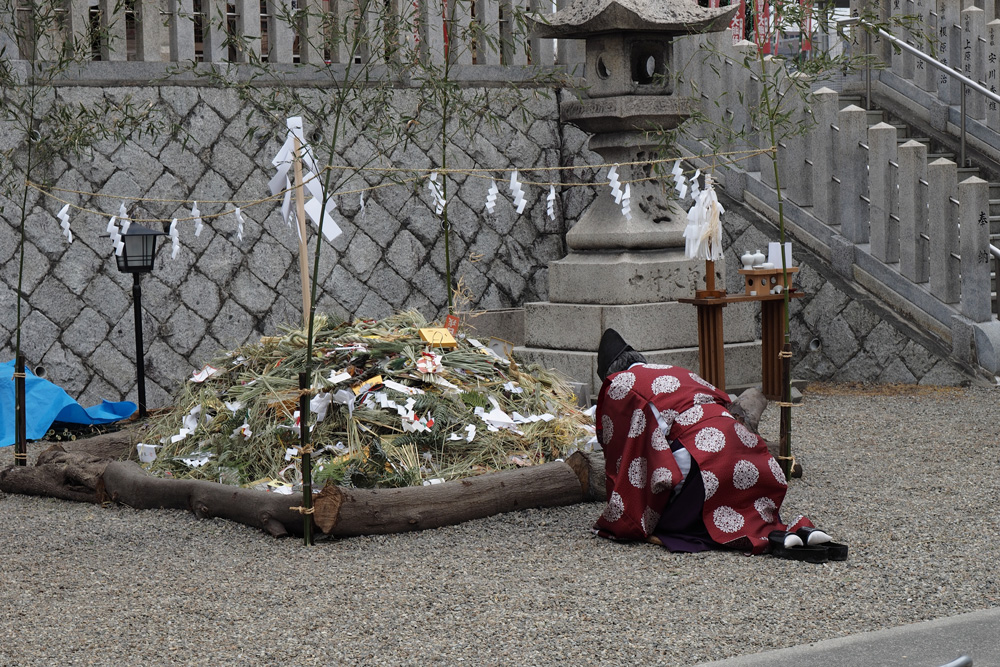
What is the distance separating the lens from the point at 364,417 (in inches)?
204

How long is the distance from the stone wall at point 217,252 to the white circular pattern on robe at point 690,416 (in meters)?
3.72

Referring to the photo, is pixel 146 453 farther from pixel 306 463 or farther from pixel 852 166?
pixel 852 166

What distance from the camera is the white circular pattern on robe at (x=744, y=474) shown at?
445cm

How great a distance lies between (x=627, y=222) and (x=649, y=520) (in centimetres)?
353

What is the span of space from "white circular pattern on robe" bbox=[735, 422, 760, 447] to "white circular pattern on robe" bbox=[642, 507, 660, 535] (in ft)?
1.40

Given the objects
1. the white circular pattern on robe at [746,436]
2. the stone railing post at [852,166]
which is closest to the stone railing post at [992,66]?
the stone railing post at [852,166]

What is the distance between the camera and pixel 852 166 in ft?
27.7

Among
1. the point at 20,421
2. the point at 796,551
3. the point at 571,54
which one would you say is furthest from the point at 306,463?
the point at 571,54

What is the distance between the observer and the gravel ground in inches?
135

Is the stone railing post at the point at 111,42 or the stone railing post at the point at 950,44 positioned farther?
the stone railing post at the point at 950,44

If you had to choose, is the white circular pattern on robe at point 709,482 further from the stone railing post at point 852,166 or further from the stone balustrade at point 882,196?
the stone railing post at point 852,166

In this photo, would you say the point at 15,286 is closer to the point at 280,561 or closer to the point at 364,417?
the point at 364,417

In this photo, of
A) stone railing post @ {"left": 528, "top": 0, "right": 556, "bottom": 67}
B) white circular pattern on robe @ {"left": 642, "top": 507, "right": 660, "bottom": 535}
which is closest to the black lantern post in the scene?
white circular pattern on robe @ {"left": 642, "top": 507, "right": 660, "bottom": 535}

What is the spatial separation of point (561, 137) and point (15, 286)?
14.4ft
